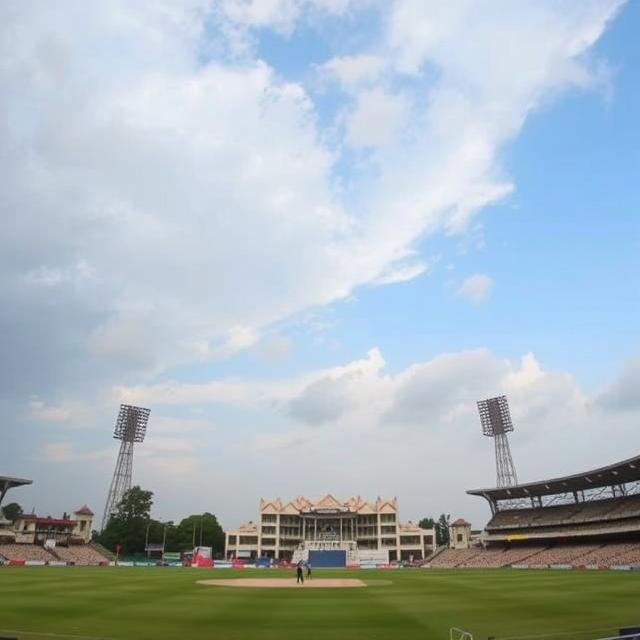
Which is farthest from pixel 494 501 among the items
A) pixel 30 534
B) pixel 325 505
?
pixel 30 534

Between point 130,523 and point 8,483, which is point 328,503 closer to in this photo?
point 130,523

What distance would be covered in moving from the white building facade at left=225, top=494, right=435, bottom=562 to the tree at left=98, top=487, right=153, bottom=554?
25846 mm

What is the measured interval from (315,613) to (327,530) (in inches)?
4997

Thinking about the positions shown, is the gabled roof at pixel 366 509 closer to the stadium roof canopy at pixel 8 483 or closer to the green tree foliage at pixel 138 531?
the green tree foliage at pixel 138 531

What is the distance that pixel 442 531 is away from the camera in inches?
7180

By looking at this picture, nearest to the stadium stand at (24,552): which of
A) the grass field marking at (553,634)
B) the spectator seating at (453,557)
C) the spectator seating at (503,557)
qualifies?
the spectator seating at (453,557)

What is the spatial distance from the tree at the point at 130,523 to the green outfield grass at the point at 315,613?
85.1m

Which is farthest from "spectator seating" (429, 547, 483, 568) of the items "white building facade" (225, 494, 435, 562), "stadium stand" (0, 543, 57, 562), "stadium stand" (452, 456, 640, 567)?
"stadium stand" (0, 543, 57, 562)

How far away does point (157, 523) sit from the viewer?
13250 centimetres

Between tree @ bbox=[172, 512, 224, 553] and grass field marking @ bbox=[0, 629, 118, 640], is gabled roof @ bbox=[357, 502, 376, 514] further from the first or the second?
grass field marking @ bbox=[0, 629, 118, 640]

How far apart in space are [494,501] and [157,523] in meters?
76.6

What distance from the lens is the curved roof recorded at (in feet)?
279

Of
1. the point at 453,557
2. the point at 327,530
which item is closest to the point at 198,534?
the point at 327,530

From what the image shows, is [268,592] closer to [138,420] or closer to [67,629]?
[67,629]
